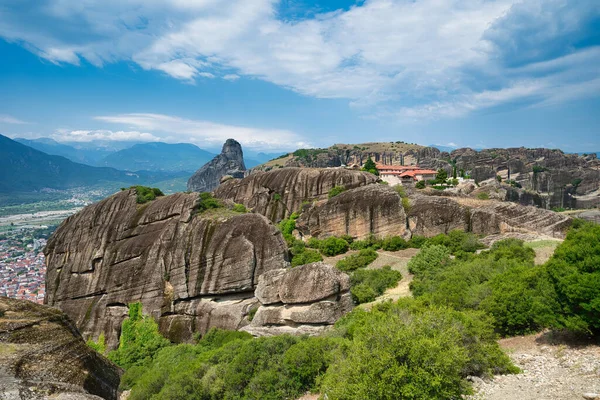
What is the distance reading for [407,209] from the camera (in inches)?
1644

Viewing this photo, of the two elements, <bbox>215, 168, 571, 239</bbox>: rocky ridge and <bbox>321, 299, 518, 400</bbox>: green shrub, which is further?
<bbox>215, 168, 571, 239</bbox>: rocky ridge

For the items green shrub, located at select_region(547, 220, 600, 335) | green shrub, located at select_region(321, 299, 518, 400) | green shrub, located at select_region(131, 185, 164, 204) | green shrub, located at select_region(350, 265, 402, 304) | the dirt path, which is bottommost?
green shrub, located at select_region(350, 265, 402, 304)

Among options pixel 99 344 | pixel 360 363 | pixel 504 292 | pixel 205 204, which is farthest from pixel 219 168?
pixel 360 363

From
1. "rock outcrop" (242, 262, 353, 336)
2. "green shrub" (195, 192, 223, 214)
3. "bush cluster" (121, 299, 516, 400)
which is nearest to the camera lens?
"bush cluster" (121, 299, 516, 400)

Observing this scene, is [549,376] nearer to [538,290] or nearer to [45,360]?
[538,290]

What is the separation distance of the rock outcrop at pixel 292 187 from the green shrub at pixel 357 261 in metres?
14.4

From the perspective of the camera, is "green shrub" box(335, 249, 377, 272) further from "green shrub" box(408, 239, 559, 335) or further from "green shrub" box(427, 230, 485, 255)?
"green shrub" box(408, 239, 559, 335)

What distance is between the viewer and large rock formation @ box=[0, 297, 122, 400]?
6.55 meters

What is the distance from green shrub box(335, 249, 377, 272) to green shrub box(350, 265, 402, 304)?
323 centimetres

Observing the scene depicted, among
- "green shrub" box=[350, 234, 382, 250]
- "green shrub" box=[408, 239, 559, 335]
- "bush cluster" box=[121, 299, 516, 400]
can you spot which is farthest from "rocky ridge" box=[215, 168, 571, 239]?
"bush cluster" box=[121, 299, 516, 400]

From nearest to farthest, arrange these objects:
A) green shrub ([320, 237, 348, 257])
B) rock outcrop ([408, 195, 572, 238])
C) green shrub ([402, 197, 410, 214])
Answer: rock outcrop ([408, 195, 572, 238]), green shrub ([320, 237, 348, 257]), green shrub ([402, 197, 410, 214])

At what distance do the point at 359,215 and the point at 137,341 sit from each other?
26.1 metres

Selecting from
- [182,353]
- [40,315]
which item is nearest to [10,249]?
[182,353]

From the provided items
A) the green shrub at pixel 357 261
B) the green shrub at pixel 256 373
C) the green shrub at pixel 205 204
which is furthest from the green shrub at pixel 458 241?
the green shrub at pixel 256 373
